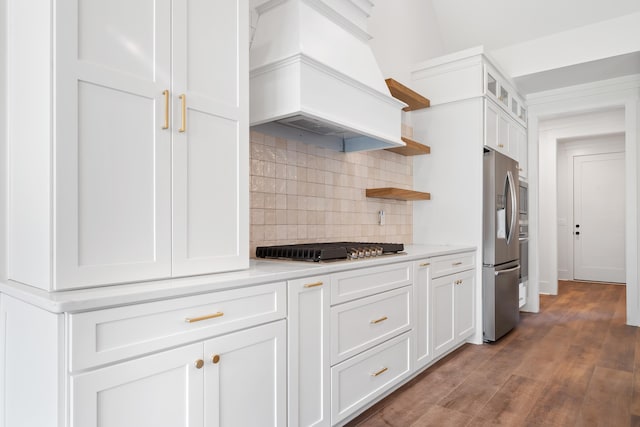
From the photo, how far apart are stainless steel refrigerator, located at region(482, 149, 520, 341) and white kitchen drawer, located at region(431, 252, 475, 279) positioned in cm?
20

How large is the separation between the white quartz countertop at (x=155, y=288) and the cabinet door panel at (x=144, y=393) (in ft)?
0.60

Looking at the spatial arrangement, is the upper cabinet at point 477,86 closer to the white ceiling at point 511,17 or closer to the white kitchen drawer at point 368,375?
the white ceiling at point 511,17

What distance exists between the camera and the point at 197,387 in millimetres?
1368

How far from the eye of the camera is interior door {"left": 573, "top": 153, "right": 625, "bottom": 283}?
7055 mm

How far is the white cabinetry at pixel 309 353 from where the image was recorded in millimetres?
1752

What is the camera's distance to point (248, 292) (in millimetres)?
1562

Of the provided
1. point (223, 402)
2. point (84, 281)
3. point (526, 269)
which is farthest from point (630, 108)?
point (84, 281)

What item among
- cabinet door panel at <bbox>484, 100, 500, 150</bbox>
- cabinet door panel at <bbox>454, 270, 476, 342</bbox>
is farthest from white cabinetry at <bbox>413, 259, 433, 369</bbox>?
cabinet door panel at <bbox>484, 100, 500, 150</bbox>

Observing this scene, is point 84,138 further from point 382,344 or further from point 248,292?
point 382,344

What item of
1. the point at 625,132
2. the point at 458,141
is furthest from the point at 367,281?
the point at 625,132

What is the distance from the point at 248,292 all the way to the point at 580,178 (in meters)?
7.66

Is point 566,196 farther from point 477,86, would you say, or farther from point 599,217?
point 477,86

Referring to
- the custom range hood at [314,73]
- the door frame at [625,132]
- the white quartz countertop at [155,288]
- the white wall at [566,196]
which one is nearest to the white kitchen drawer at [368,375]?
the white quartz countertop at [155,288]

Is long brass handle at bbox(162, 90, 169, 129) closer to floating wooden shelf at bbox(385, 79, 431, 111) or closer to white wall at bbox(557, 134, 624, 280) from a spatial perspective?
floating wooden shelf at bbox(385, 79, 431, 111)
